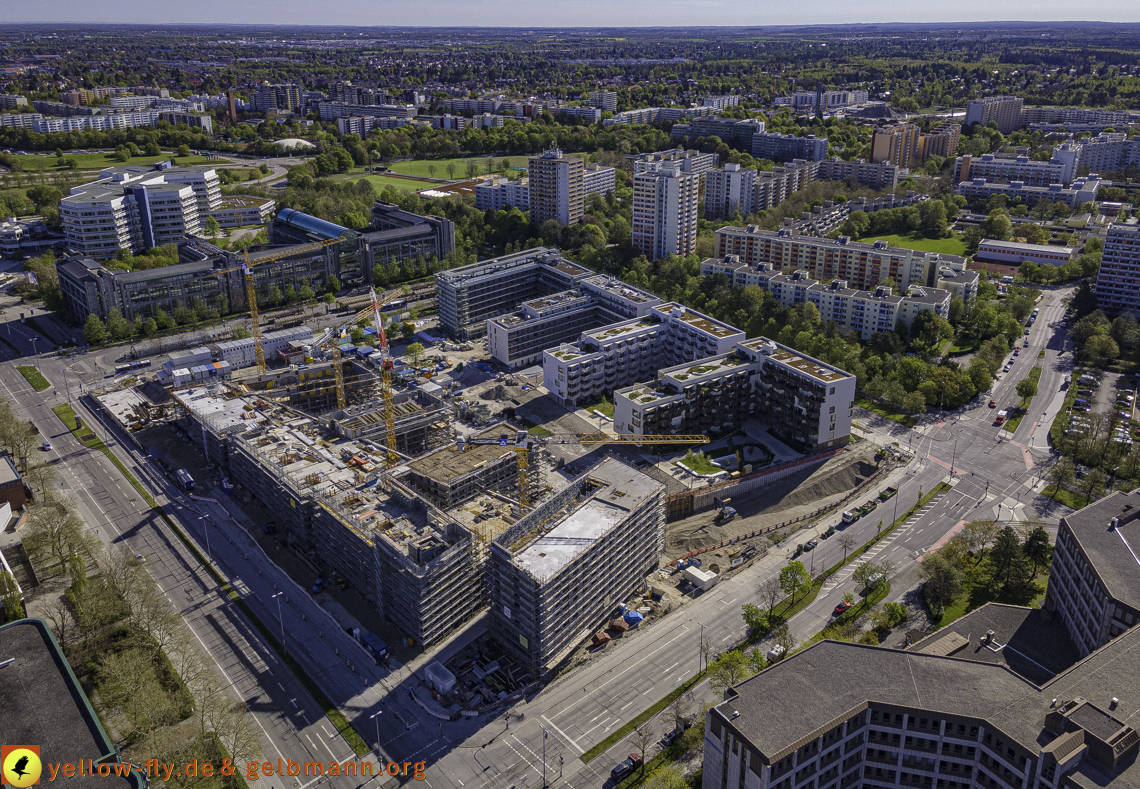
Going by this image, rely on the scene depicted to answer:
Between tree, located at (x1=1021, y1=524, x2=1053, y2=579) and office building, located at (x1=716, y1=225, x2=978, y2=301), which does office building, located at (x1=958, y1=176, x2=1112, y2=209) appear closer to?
office building, located at (x1=716, y1=225, x2=978, y2=301)

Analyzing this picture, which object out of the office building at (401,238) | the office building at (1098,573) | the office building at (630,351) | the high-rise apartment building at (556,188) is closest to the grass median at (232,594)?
the office building at (630,351)

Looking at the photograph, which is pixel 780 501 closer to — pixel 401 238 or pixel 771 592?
pixel 771 592

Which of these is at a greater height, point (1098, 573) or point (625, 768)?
point (1098, 573)

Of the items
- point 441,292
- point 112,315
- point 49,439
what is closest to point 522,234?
point 441,292

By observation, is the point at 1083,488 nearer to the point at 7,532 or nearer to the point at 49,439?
the point at 7,532

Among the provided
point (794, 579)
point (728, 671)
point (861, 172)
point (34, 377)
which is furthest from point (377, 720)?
point (861, 172)

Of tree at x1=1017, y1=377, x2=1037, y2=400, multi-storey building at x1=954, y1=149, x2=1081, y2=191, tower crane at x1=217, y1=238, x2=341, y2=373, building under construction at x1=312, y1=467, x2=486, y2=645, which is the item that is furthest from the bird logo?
multi-storey building at x1=954, y1=149, x2=1081, y2=191
